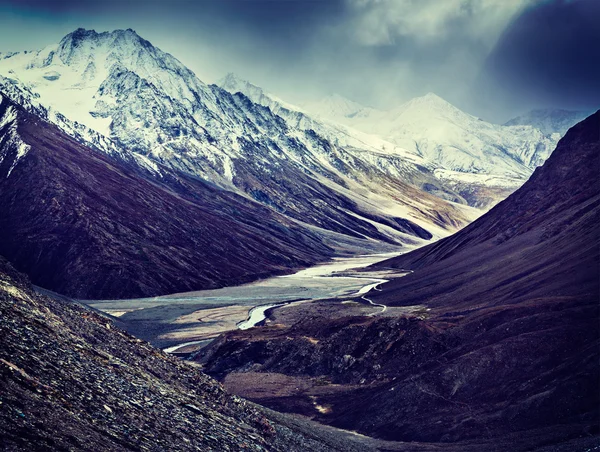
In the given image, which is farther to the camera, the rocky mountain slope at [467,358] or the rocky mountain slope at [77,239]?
the rocky mountain slope at [77,239]

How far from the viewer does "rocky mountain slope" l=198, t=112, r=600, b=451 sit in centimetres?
5159

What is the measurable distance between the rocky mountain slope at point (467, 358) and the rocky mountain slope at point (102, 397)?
9452 millimetres

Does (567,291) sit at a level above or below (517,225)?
below

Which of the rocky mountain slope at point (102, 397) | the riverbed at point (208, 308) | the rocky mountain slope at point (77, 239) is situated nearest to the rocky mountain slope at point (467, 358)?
the rocky mountain slope at point (102, 397)

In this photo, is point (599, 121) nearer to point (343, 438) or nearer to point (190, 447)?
point (343, 438)

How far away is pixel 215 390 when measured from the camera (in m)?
46.1

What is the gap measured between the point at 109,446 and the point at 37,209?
517 ft

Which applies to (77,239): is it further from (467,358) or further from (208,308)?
(467,358)

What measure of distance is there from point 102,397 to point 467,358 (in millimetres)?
40635

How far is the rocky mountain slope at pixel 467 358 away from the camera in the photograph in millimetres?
51594

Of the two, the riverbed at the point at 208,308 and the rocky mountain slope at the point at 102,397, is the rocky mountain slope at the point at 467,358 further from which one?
the riverbed at the point at 208,308

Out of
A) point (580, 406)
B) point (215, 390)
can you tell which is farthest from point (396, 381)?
point (215, 390)

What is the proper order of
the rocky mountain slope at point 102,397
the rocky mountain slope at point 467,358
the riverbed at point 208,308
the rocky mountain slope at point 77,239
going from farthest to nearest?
the rocky mountain slope at point 77,239
the riverbed at point 208,308
the rocky mountain slope at point 467,358
the rocky mountain slope at point 102,397

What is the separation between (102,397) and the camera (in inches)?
1305
